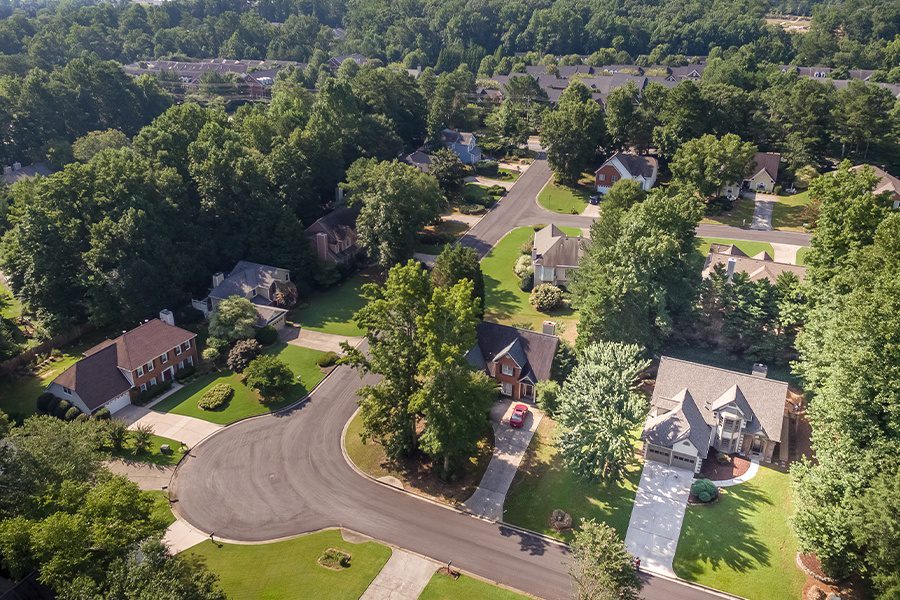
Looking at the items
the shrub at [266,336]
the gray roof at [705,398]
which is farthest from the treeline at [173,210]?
the gray roof at [705,398]

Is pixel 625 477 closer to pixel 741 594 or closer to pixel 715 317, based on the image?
pixel 741 594

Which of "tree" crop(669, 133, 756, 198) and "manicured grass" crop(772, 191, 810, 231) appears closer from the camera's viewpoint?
"manicured grass" crop(772, 191, 810, 231)

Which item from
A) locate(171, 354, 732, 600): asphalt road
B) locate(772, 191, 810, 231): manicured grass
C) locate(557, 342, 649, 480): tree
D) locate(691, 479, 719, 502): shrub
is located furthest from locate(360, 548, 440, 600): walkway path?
locate(772, 191, 810, 231): manicured grass

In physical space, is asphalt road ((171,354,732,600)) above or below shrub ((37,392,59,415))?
below

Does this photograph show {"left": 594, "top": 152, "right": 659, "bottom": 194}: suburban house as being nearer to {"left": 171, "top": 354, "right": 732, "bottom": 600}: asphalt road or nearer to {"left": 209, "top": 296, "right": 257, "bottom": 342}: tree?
{"left": 209, "top": 296, "right": 257, "bottom": 342}: tree

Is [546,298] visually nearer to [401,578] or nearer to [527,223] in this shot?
[527,223]

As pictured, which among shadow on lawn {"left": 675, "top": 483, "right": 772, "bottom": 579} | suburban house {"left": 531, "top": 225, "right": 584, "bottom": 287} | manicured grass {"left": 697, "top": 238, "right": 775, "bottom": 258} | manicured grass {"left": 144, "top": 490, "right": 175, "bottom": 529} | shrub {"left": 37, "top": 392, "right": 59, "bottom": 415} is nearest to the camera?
shadow on lawn {"left": 675, "top": 483, "right": 772, "bottom": 579}
